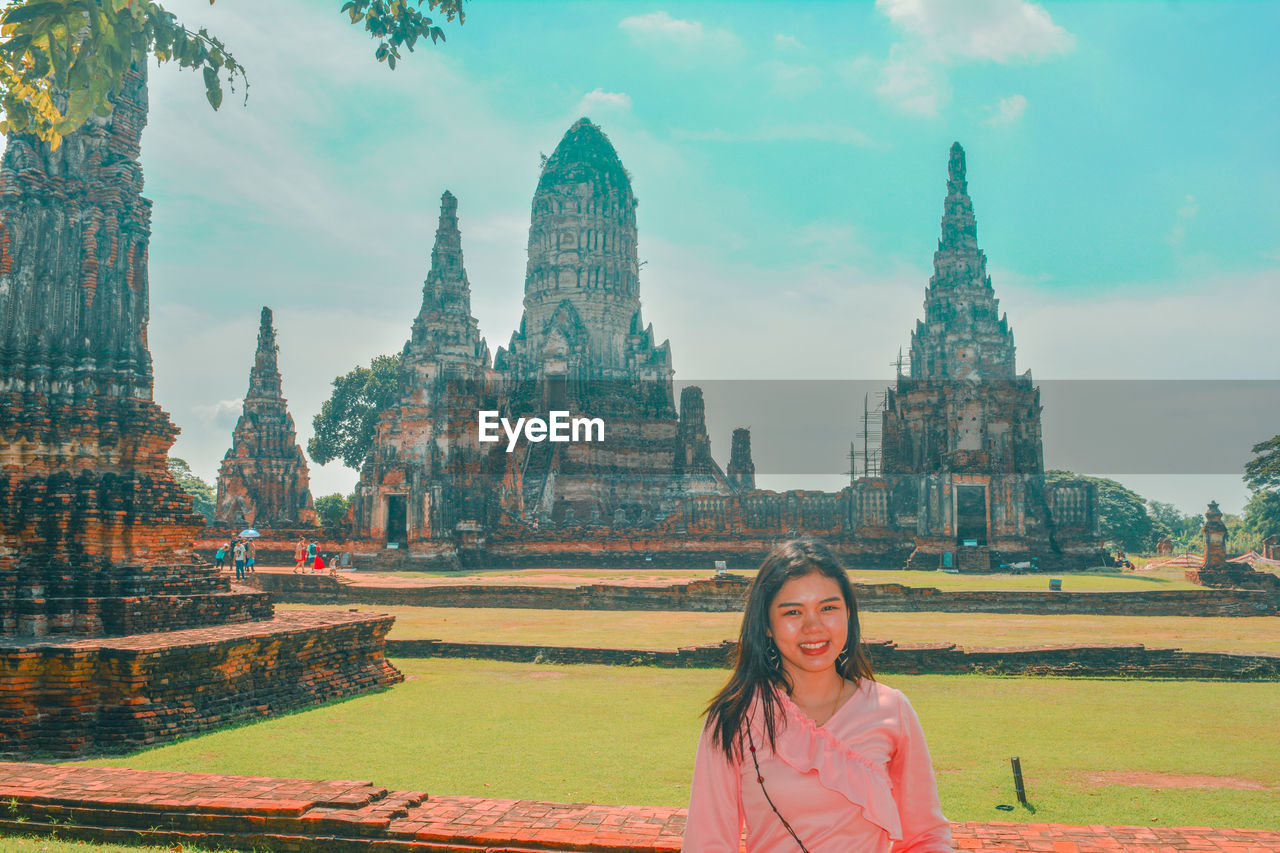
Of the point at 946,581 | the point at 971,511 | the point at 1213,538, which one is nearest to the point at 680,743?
the point at 946,581

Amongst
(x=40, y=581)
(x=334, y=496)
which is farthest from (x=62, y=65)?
(x=334, y=496)

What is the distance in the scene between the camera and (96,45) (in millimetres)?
4723

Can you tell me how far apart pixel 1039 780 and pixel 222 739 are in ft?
17.9

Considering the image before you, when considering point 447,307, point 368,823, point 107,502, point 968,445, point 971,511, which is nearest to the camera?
point 368,823

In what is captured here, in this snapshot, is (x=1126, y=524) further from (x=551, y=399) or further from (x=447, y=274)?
(x=447, y=274)

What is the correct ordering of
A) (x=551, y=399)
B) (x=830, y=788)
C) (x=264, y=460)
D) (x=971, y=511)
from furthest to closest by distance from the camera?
(x=551, y=399)
(x=264, y=460)
(x=971, y=511)
(x=830, y=788)

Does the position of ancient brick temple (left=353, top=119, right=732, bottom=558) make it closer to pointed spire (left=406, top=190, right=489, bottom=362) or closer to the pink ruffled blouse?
pointed spire (left=406, top=190, right=489, bottom=362)

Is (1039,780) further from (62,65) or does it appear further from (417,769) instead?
(62,65)

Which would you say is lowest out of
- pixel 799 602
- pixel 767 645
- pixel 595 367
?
pixel 767 645

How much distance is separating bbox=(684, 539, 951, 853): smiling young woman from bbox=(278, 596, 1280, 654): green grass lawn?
8.96 metres

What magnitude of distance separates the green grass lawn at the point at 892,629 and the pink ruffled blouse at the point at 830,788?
9018 millimetres

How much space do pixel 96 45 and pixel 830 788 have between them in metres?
4.85

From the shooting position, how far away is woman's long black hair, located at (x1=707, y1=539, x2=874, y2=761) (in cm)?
236

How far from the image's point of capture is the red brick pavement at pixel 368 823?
13.2 ft
